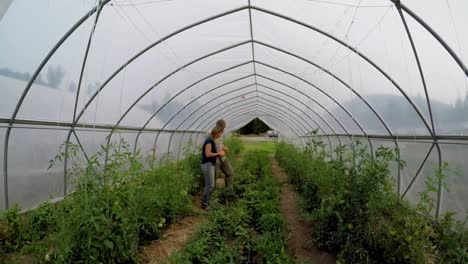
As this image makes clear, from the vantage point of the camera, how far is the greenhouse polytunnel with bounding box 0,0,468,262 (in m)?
4.31

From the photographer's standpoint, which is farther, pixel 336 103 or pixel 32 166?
pixel 336 103

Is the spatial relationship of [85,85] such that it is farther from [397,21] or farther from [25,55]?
[397,21]

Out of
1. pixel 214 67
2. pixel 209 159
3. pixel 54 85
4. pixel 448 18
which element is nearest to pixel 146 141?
pixel 214 67

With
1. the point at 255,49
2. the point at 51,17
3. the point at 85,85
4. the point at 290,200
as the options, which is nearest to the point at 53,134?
the point at 85,85

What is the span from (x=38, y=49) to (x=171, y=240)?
3.14 m

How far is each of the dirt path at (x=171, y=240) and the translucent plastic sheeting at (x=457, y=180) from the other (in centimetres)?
373

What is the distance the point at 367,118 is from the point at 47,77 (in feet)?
20.7

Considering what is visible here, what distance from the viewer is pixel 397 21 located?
4.68 metres

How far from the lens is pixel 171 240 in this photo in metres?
5.04

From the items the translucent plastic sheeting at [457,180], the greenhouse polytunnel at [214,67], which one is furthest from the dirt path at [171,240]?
the translucent plastic sheeting at [457,180]

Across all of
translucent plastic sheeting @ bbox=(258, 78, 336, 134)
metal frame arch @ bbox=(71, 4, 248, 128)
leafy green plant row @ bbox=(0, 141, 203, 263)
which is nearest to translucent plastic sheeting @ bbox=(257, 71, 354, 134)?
translucent plastic sheeting @ bbox=(258, 78, 336, 134)

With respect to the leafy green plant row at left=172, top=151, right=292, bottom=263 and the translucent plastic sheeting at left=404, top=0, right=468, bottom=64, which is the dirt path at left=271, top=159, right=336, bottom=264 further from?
the translucent plastic sheeting at left=404, top=0, right=468, bottom=64

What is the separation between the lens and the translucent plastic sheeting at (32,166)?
484cm

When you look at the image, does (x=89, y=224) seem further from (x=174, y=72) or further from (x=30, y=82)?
(x=174, y=72)
